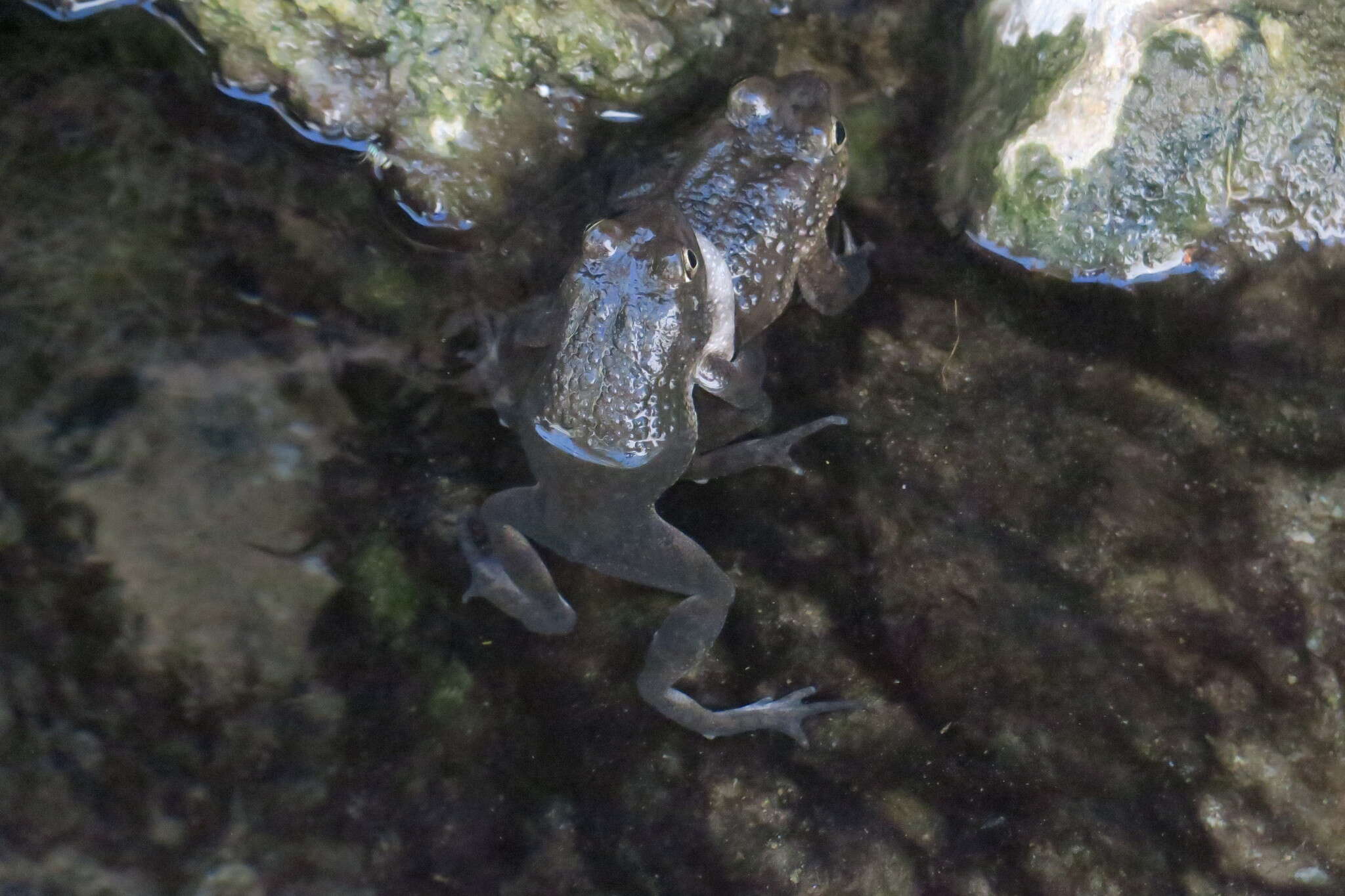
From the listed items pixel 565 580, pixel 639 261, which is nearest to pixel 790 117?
pixel 639 261

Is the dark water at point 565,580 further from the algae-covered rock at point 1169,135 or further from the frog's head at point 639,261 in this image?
the frog's head at point 639,261

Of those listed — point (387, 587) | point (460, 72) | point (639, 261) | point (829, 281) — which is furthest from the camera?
point (829, 281)

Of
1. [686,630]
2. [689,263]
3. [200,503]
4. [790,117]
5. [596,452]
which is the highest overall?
[790,117]

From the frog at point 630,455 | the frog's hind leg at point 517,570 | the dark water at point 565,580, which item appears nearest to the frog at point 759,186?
the frog at point 630,455

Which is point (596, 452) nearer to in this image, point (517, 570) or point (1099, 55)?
point (517, 570)

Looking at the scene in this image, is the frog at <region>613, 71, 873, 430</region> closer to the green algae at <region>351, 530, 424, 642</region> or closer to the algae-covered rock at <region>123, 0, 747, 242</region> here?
the algae-covered rock at <region>123, 0, 747, 242</region>
